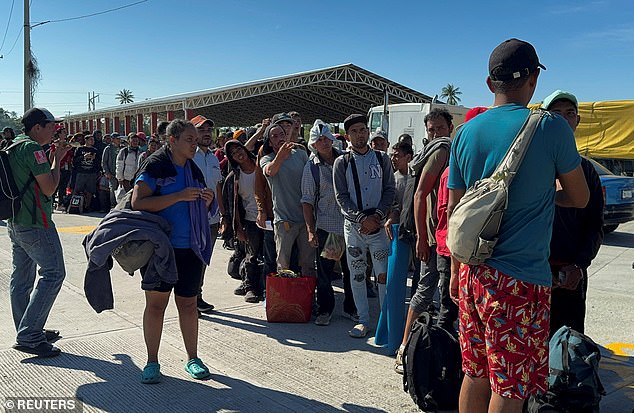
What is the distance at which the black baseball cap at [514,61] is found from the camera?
2361mm

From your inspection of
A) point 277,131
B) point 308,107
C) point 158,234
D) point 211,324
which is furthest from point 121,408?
point 308,107

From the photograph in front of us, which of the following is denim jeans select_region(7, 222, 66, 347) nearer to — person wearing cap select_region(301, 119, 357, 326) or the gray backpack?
person wearing cap select_region(301, 119, 357, 326)

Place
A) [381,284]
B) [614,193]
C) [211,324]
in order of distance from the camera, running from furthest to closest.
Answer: [614,193]
[211,324]
[381,284]

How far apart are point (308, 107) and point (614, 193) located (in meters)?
29.8

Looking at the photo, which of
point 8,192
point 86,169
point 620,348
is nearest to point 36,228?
point 8,192

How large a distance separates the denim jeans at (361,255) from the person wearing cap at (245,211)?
61.0 inches

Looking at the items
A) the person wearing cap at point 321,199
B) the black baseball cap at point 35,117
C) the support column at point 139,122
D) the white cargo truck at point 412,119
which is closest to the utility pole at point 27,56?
the white cargo truck at point 412,119

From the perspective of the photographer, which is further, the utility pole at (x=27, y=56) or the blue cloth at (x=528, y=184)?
the utility pole at (x=27, y=56)

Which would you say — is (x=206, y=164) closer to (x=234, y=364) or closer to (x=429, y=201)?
(x=234, y=364)

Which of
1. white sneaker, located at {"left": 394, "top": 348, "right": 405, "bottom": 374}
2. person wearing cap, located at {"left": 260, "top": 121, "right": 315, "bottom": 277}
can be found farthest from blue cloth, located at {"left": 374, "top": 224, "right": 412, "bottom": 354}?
person wearing cap, located at {"left": 260, "top": 121, "right": 315, "bottom": 277}

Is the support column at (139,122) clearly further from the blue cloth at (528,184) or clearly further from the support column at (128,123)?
the blue cloth at (528,184)

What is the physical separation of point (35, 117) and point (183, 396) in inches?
101

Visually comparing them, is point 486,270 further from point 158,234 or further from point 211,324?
point 211,324

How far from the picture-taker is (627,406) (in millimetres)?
3594
